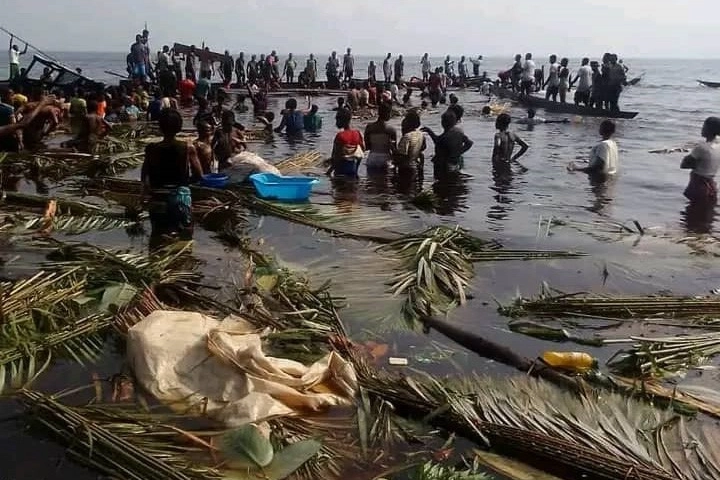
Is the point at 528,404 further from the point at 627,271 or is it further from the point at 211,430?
the point at 627,271

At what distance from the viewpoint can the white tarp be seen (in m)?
4.02

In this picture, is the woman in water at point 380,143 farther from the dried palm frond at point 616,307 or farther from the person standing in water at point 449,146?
the dried palm frond at point 616,307

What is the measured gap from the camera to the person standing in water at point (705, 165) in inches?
385

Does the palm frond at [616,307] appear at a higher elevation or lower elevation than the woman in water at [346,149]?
lower

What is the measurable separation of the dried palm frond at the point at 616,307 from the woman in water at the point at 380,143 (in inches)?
252

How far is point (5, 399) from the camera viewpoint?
13.3 feet

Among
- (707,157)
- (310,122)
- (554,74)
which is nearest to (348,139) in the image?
A: (707,157)

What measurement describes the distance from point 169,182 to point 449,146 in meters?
6.07

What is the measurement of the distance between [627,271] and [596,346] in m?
2.29

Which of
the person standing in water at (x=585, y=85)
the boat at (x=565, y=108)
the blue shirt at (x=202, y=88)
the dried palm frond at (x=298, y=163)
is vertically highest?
the person standing in water at (x=585, y=85)

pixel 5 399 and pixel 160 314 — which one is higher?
pixel 160 314

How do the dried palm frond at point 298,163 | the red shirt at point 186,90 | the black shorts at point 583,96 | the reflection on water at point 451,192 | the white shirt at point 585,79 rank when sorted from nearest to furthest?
the reflection on water at point 451,192, the dried palm frond at point 298,163, the white shirt at point 585,79, the black shorts at point 583,96, the red shirt at point 186,90

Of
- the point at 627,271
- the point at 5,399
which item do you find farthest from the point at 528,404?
the point at 627,271

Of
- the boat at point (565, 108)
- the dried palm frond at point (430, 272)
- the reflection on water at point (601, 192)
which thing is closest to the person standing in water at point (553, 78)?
the boat at point (565, 108)
